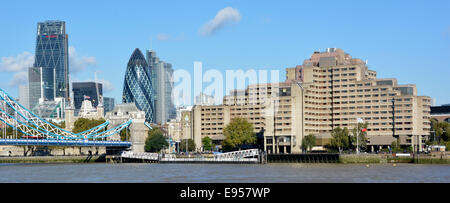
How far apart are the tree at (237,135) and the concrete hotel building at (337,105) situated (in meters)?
3.74

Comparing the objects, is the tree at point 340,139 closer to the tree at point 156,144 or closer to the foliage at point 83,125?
the tree at point 156,144

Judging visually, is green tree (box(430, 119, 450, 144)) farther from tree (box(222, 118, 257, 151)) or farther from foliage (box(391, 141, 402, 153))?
tree (box(222, 118, 257, 151))

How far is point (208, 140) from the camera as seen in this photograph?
518ft

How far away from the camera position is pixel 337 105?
469 feet

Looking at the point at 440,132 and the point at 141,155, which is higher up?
the point at 440,132

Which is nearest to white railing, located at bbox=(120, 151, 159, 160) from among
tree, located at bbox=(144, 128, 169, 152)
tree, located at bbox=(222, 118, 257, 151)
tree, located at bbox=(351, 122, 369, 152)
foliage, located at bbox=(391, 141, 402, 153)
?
tree, located at bbox=(222, 118, 257, 151)

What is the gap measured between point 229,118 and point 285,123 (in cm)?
2952

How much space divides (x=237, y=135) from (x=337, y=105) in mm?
22438

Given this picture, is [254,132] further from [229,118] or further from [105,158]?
[105,158]

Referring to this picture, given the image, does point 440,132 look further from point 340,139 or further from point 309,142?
point 309,142

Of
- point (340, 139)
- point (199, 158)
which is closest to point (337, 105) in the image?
point (340, 139)

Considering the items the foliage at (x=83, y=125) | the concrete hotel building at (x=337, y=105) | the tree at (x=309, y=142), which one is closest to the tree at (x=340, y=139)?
the tree at (x=309, y=142)

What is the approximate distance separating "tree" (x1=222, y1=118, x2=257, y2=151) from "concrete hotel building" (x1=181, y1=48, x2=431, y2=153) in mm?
3742

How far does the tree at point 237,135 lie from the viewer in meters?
138
